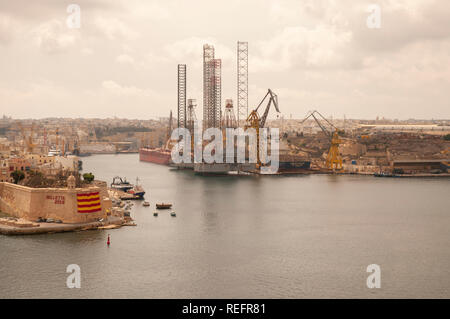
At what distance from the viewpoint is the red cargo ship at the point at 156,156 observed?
42.0m

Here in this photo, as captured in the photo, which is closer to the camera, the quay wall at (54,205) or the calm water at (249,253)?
the calm water at (249,253)

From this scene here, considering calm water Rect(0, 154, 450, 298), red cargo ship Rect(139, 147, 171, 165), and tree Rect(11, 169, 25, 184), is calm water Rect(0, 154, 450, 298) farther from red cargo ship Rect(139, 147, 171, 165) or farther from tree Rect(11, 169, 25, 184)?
red cargo ship Rect(139, 147, 171, 165)

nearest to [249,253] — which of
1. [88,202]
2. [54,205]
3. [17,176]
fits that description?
[88,202]

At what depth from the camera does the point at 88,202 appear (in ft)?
51.9

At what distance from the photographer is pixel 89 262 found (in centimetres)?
1246

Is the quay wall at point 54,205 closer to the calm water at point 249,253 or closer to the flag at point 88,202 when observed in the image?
the flag at point 88,202

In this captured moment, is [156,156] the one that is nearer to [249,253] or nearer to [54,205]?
[54,205]

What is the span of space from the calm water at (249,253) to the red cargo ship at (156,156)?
20.3 metres

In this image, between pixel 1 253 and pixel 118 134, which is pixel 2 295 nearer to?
pixel 1 253

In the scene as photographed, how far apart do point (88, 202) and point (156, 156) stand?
28450 millimetres

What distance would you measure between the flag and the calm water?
905 millimetres

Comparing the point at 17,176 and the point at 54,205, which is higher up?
the point at 17,176

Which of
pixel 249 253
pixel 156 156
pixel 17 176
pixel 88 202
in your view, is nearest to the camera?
pixel 249 253

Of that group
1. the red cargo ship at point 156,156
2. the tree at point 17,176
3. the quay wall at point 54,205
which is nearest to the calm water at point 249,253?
the quay wall at point 54,205
